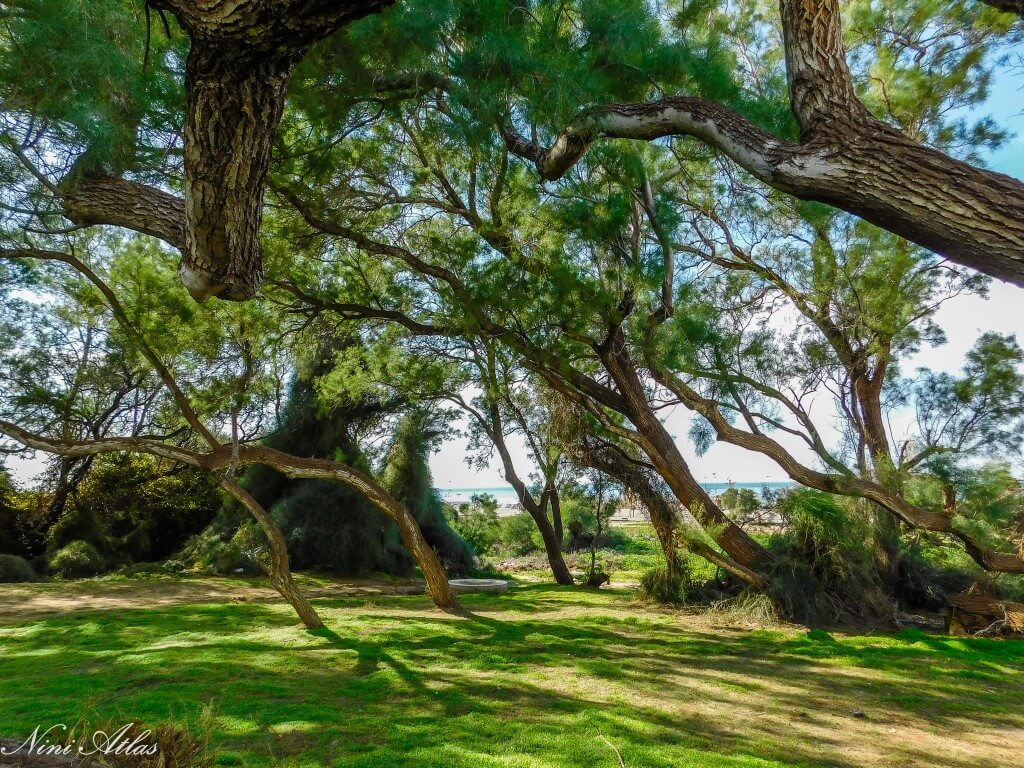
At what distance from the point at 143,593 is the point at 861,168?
29.9 feet

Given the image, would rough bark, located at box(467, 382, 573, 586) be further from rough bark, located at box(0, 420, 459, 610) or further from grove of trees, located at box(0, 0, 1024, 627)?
rough bark, located at box(0, 420, 459, 610)

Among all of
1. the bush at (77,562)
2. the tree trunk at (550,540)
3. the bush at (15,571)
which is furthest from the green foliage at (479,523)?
the bush at (15,571)

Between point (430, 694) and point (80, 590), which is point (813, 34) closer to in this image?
point (430, 694)

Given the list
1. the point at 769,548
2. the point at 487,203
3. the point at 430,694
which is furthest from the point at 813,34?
the point at 769,548

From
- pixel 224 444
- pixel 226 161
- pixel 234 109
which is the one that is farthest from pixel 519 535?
pixel 234 109

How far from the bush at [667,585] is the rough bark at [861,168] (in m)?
6.91

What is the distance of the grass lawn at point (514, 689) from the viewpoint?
9.53ft

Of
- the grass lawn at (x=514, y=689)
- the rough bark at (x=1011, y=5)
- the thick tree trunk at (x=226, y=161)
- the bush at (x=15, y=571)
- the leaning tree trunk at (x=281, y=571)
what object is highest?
the rough bark at (x=1011, y=5)

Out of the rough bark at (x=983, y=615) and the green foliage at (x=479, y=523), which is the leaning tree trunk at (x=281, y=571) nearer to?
the rough bark at (x=983, y=615)

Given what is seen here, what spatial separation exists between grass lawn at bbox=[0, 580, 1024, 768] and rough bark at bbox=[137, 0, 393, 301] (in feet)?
5.50

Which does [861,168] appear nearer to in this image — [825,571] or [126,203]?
[126,203]

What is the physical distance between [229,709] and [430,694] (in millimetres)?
1171

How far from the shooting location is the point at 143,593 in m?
7.98

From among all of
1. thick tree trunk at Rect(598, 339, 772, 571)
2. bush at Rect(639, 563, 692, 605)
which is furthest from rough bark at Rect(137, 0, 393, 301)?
bush at Rect(639, 563, 692, 605)
